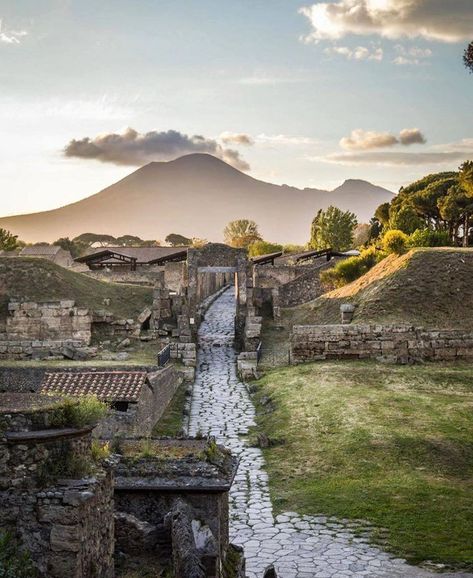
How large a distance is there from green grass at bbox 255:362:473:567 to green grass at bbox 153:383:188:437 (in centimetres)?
232

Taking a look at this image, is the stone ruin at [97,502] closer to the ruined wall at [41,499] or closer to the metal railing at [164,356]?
the ruined wall at [41,499]

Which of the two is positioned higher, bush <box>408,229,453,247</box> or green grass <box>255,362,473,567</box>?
bush <box>408,229,453,247</box>

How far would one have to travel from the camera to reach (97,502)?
7527mm

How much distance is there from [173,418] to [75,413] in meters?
14.7

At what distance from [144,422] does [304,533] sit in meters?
6.57

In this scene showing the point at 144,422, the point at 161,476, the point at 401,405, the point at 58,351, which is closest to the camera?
the point at 161,476

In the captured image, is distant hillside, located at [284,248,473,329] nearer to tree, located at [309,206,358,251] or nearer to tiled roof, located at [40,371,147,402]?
tiled roof, located at [40,371,147,402]

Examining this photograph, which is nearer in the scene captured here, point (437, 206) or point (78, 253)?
point (437, 206)

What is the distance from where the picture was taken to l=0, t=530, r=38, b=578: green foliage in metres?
6.82

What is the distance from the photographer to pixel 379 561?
37.8 ft

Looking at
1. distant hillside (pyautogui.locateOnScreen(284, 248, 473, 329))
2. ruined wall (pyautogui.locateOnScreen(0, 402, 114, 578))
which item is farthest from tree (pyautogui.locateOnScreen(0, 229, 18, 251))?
ruined wall (pyautogui.locateOnScreen(0, 402, 114, 578))

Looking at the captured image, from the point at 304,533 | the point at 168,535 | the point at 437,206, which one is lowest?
the point at 304,533

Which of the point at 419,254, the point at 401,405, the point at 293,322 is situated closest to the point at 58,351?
the point at 293,322

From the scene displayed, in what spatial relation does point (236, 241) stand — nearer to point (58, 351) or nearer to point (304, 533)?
point (58, 351)
